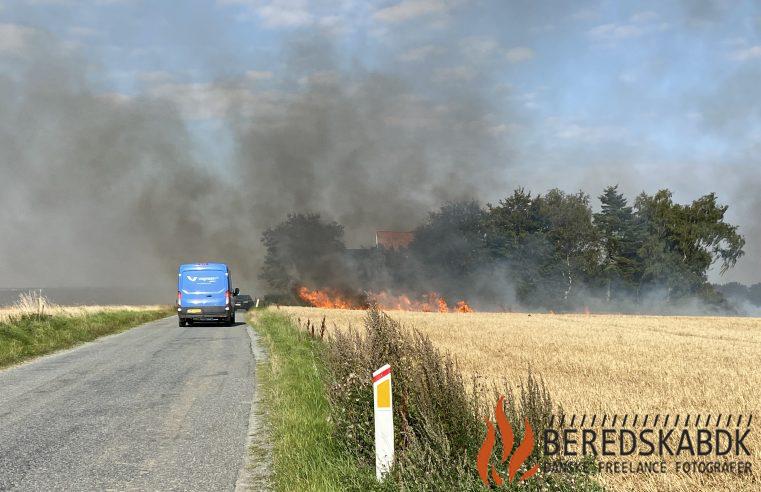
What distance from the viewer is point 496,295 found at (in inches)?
2525

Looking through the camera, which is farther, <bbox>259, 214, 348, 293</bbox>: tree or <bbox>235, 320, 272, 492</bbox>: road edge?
<bbox>259, 214, 348, 293</bbox>: tree

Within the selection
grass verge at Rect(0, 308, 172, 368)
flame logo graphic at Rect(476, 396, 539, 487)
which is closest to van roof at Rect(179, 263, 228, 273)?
grass verge at Rect(0, 308, 172, 368)

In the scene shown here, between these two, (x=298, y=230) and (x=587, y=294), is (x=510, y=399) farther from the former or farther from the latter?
→ (x=298, y=230)

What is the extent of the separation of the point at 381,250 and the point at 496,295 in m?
12.4

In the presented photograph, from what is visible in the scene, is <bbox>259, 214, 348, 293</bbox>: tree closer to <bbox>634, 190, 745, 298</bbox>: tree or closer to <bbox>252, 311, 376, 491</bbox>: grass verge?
<bbox>634, 190, 745, 298</bbox>: tree

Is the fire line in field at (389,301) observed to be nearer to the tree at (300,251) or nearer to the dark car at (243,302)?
the tree at (300,251)

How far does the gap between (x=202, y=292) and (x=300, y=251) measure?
2128 inches

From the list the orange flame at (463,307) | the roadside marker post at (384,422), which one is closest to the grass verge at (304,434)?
the roadside marker post at (384,422)

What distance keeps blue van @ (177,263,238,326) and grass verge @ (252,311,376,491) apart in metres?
14.9

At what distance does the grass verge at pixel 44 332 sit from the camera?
17.0 m

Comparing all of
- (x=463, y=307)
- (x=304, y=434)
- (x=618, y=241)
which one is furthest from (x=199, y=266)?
(x=618, y=241)

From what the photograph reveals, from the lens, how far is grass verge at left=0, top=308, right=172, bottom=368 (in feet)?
55.8

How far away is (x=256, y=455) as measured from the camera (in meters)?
6.82

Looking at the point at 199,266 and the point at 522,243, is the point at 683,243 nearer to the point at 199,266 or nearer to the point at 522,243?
the point at 522,243
